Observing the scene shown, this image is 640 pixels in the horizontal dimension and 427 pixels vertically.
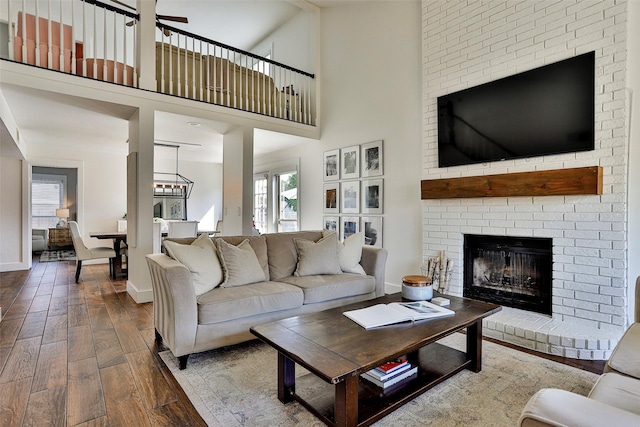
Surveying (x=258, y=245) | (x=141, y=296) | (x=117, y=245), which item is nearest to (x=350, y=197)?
(x=258, y=245)

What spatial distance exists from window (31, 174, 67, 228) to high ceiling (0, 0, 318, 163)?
13.2 ft

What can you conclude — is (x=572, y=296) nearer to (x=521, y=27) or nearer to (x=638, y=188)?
(x=638, y=188)

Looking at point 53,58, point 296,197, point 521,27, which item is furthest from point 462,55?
point 53,58

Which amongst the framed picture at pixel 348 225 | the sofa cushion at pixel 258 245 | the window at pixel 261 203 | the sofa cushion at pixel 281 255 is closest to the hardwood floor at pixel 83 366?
the sofa cushion at pixel 258 245

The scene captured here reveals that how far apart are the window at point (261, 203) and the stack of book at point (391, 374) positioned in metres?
5.52

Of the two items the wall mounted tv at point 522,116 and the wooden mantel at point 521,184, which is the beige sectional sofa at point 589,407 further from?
the wall mounted tv at point 522,116

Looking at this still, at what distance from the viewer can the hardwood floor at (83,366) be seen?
5.65 ft

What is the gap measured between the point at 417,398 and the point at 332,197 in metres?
3.70

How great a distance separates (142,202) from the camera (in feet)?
12.8

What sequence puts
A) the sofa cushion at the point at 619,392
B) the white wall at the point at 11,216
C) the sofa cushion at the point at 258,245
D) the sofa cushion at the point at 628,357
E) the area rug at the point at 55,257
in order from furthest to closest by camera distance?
the area rug at the point at 55,257
the white wall at the point at 11,216
the sofa cushion at the point at 258,245
the sofa cushion at the point at 628,357
the sofa cushion at the point at 619,392

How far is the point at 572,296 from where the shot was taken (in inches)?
110

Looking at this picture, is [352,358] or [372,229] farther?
[372,229]

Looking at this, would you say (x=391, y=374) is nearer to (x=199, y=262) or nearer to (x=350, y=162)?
(x=199, y=262)

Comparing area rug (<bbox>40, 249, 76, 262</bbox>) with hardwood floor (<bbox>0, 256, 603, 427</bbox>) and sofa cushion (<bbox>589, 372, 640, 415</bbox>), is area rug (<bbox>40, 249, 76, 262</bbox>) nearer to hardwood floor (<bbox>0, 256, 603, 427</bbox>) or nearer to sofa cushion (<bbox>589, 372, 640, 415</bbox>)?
hardwood floor (<bbox>0, 256, 603, 427</bbox>)
